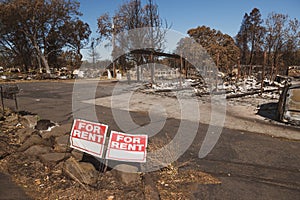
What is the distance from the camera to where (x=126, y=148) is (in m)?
2.78

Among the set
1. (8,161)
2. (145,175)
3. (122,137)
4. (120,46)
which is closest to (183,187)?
(145,175)

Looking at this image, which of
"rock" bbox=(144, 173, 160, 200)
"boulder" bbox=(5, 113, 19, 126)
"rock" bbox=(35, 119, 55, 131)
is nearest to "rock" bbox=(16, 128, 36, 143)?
"rock" bbox=(35, 119, 55, 131)

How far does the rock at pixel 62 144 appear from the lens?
367cm

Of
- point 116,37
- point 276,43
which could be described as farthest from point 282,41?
point 116,37

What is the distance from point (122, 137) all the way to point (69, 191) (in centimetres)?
96

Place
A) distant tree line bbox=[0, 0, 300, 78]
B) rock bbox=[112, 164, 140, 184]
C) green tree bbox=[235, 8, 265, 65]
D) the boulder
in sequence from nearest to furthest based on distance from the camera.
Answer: rock bbox=[112, 164, 140, 184]
the boulder
distant tree line bbox=[0, 0, 300, 78]
green tree bbox=[235, 8, 265, 65]

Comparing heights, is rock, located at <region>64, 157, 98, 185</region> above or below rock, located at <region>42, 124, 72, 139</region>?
below

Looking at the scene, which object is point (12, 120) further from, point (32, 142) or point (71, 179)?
point (71, 179)

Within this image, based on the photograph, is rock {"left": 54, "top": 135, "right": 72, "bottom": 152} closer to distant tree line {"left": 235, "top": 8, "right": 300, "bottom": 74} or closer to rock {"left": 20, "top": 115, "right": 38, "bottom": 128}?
rock {"left": 20, "top": 115, "right": 38, "bottom": 128}

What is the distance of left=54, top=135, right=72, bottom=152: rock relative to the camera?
3.67m

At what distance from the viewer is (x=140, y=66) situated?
2122 centimetres

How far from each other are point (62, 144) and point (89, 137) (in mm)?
1239

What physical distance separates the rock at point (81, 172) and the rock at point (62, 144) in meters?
0.75

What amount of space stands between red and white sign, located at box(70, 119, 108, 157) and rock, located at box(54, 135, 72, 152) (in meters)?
0.80
